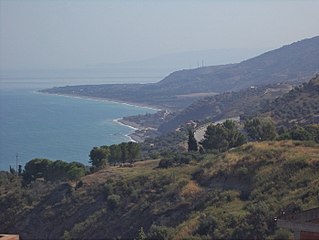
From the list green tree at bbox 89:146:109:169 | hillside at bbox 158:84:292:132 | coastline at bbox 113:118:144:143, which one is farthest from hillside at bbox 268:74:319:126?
coastline at bbox 113:118:144:143

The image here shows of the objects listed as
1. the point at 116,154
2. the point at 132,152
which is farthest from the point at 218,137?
the point at 116,154

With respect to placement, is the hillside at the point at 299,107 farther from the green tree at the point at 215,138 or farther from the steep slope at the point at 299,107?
the green tree at the point at 215,138

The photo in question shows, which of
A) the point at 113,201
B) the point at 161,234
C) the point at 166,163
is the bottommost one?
the point at 113,201

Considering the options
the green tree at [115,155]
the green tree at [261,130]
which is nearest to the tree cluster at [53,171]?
the green tree at [115,155]

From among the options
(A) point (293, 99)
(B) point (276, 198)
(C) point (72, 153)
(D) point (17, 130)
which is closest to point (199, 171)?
(B) point (276, 198)

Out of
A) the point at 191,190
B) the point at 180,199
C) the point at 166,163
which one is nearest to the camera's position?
the point at 180,199

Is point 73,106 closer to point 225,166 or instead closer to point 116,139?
point 116,139

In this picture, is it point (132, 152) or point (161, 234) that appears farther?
point (132, 152)

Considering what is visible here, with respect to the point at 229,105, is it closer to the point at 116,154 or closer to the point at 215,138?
the point at 116,154
